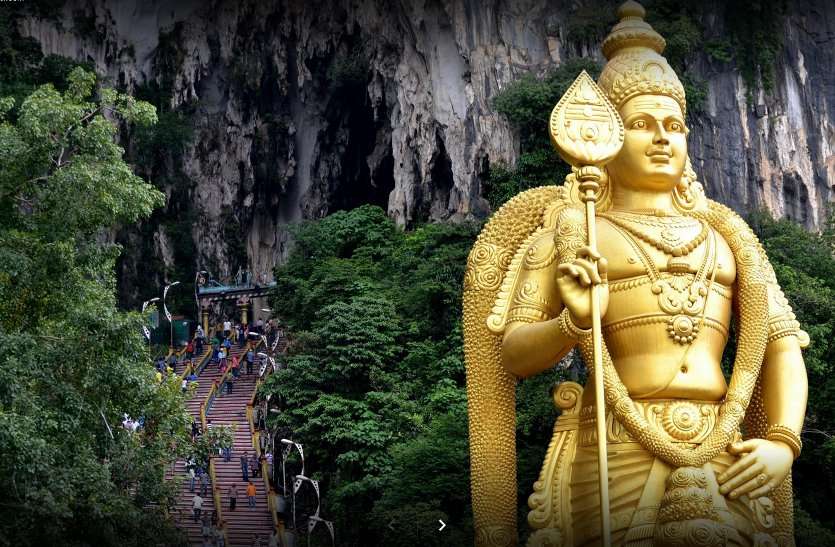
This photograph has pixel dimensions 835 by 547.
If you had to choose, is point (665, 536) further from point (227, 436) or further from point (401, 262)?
point (401, 262)

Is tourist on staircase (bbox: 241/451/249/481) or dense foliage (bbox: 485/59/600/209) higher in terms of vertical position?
dense foliage (bbox: 485/59/600/209)

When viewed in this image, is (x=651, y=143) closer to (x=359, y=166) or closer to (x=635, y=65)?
(x=635, y=65)

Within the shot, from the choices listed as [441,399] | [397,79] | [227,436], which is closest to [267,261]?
[397,79]

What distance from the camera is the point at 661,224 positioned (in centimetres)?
808

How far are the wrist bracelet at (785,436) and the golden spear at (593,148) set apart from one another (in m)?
0.97

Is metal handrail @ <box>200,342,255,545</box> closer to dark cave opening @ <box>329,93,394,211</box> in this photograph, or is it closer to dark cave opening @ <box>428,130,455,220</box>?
dark cave opening @ <box>428,130,455,220</box>

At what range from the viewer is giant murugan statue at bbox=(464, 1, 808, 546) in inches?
292

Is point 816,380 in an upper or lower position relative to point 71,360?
lower

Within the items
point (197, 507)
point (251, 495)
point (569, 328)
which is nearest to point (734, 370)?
point (569, 328)

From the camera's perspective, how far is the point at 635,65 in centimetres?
827

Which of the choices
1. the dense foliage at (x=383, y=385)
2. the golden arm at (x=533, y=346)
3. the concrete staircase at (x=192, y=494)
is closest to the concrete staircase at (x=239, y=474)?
the concrete staircase at (x=192, y=494)

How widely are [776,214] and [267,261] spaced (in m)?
14.5

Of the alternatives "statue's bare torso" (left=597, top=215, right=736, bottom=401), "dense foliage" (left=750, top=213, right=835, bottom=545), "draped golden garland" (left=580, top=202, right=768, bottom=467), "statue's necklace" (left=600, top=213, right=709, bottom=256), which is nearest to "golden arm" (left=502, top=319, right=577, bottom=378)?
"draped golden garland" (left=580, top=202, right=768, bottom=467)

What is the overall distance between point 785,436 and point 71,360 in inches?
302
